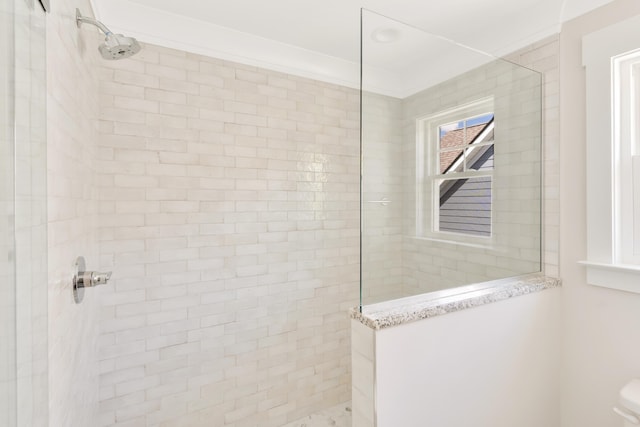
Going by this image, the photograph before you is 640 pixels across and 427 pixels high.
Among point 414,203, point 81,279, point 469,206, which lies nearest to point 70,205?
point 81,279

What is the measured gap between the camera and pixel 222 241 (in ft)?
6.61

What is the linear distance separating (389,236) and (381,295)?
298 millimetres

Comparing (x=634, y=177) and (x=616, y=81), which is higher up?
(x=616, y=81)

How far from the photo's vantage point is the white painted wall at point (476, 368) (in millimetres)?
1181

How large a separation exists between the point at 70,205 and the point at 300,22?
166cm

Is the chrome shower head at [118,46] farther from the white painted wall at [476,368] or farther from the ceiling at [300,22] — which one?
the white painted wall at [476,368]

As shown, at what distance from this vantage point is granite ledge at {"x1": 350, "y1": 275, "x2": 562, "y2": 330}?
1.17 m

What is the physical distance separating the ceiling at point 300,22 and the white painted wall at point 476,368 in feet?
3.82

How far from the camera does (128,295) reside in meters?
1.76

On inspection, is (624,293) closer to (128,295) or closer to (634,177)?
(634,177)

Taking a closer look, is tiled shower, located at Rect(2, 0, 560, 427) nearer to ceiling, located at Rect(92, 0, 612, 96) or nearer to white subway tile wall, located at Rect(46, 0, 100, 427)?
white subway tile wall, located at Rect(46, 0, 100, 427)

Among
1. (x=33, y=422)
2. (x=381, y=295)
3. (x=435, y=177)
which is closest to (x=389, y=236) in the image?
(x=381, y=295)

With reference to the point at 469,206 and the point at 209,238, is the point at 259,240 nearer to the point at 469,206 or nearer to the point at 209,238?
the point at 209,238

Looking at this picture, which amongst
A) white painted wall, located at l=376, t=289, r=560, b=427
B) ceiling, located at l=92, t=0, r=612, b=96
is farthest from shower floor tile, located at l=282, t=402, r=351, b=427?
ceiling, located at l=92, t=0, r=612, b=96
